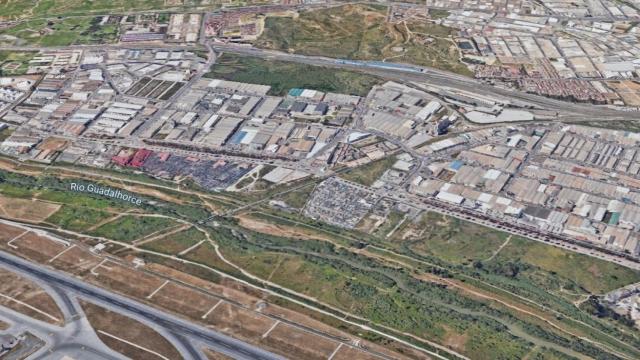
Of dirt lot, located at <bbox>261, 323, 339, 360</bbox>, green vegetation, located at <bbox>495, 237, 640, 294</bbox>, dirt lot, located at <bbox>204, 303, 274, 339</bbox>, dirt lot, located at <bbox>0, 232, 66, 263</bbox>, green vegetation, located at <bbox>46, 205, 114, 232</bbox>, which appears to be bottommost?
green vegetation, located at <bbox>495, 237, 640, 294</bbox>

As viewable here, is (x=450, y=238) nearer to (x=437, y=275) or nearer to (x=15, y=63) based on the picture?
(x=437, y=275)

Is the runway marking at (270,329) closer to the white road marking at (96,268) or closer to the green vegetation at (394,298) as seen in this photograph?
the green vegetation at (394,298)

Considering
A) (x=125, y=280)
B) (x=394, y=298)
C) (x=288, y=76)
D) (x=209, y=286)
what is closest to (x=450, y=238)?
(x=394, y=298)

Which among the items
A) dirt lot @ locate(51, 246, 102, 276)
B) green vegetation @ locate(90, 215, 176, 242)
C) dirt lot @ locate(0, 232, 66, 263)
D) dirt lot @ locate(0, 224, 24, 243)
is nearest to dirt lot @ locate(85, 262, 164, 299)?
dirt lot @ locate(51, 246, 102, 276)

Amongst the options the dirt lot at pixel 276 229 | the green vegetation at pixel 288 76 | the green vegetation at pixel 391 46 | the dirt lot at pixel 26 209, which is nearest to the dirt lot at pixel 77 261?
the dirt lot at pixel 26 209

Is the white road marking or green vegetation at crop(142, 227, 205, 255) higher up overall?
the white road marking

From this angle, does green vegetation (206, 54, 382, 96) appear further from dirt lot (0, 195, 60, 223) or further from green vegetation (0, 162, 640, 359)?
dirt lot (0, 195, 60, 223)
